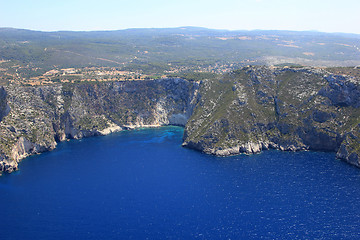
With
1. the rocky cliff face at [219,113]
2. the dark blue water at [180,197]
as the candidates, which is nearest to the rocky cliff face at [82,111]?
the rocky cliff face at [219,113]

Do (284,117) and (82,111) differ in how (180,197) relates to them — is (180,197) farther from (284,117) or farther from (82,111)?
(82,111)

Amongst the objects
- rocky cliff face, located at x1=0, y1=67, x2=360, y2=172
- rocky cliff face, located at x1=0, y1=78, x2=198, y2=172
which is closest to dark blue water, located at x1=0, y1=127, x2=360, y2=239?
rocky cliff face, located at x1=0, y1=67, x2=360, y2=172

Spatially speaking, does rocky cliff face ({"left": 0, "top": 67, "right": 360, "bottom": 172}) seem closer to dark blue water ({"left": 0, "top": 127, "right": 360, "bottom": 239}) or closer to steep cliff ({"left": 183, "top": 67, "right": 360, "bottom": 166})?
steep cliff ({"left": 183, "top": 67, "right": 360, "bottom": 166})

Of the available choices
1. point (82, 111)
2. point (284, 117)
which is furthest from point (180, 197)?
point (82, 111)

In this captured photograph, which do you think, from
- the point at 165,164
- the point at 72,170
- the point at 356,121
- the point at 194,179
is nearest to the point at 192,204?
the point at 194,179

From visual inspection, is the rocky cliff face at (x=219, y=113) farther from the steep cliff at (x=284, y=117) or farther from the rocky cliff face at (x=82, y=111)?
the rocky cliff face at (x=82, y=111)
